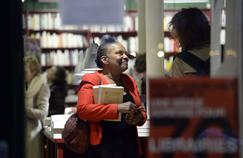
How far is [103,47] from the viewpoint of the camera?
320cm

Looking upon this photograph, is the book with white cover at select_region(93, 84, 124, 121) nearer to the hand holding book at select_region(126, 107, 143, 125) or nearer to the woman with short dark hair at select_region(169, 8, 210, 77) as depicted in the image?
the hand holding book at select_region(126, 107, 143, 125)

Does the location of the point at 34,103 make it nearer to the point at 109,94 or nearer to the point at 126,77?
the point at 109,94

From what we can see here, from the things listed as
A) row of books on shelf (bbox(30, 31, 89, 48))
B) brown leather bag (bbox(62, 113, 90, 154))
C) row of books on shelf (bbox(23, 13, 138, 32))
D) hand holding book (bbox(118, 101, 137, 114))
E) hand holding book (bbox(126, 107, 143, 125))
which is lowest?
brown leather bag (bbox(62, 113, 90, 154))

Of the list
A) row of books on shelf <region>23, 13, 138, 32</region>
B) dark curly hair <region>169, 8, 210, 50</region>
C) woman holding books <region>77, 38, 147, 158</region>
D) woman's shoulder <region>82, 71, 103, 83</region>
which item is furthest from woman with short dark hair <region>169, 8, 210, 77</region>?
woman's shoulder <region>82, 71, 103, 83</region>

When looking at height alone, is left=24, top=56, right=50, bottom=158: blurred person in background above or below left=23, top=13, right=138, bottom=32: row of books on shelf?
below

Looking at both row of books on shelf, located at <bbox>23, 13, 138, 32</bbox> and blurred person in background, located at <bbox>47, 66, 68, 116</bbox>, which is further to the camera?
blurred person in background, located at <bbox>47, 66, 68, 116</bbox>

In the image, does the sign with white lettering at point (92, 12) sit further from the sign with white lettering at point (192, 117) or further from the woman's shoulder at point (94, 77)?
the woman's shoulder at point (94, 77)

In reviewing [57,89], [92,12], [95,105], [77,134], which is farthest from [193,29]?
[77,134]

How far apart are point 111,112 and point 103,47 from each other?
0.36 metres

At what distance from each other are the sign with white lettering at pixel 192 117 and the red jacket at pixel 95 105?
0.69 meters

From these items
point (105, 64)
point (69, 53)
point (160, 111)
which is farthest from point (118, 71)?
point (160, 111)

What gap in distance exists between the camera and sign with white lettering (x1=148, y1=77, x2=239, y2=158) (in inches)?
96.7

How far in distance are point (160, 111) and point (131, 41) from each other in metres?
0.76

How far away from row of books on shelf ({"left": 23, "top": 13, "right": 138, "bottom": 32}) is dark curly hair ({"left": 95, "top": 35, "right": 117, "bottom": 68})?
128 mm
